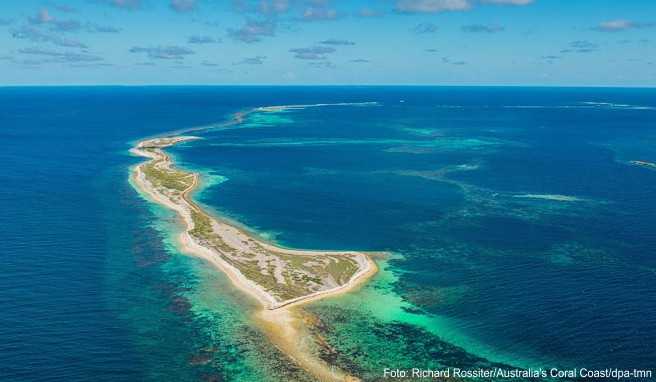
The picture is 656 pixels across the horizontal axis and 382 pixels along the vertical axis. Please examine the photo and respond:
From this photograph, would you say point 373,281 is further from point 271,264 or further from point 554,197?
point 554,197

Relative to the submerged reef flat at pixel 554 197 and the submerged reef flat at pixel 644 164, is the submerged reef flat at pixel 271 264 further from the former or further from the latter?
the submerged reef flat at pixel 644 164

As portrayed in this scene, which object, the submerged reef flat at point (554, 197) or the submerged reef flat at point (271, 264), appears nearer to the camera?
the submerged reef flat at point (271, 264)

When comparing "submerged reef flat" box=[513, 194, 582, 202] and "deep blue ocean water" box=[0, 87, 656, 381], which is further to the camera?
"submerged reef flat" box=[513, 194, 582, 202]

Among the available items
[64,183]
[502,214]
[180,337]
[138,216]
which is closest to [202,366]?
[180,337]

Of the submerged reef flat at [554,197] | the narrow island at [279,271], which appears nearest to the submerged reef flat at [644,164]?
the submerged reef flat at [554,197]

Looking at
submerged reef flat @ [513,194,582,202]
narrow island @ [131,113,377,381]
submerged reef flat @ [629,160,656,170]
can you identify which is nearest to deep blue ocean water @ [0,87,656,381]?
submerged reef flat @ [513,194,582,202]

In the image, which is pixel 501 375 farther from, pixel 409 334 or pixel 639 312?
pixel 639 312

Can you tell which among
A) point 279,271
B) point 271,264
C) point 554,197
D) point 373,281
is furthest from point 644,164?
point 279,271

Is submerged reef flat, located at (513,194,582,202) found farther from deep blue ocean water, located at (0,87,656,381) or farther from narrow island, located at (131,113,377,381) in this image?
narrow island, located at (131,113,377,381)
